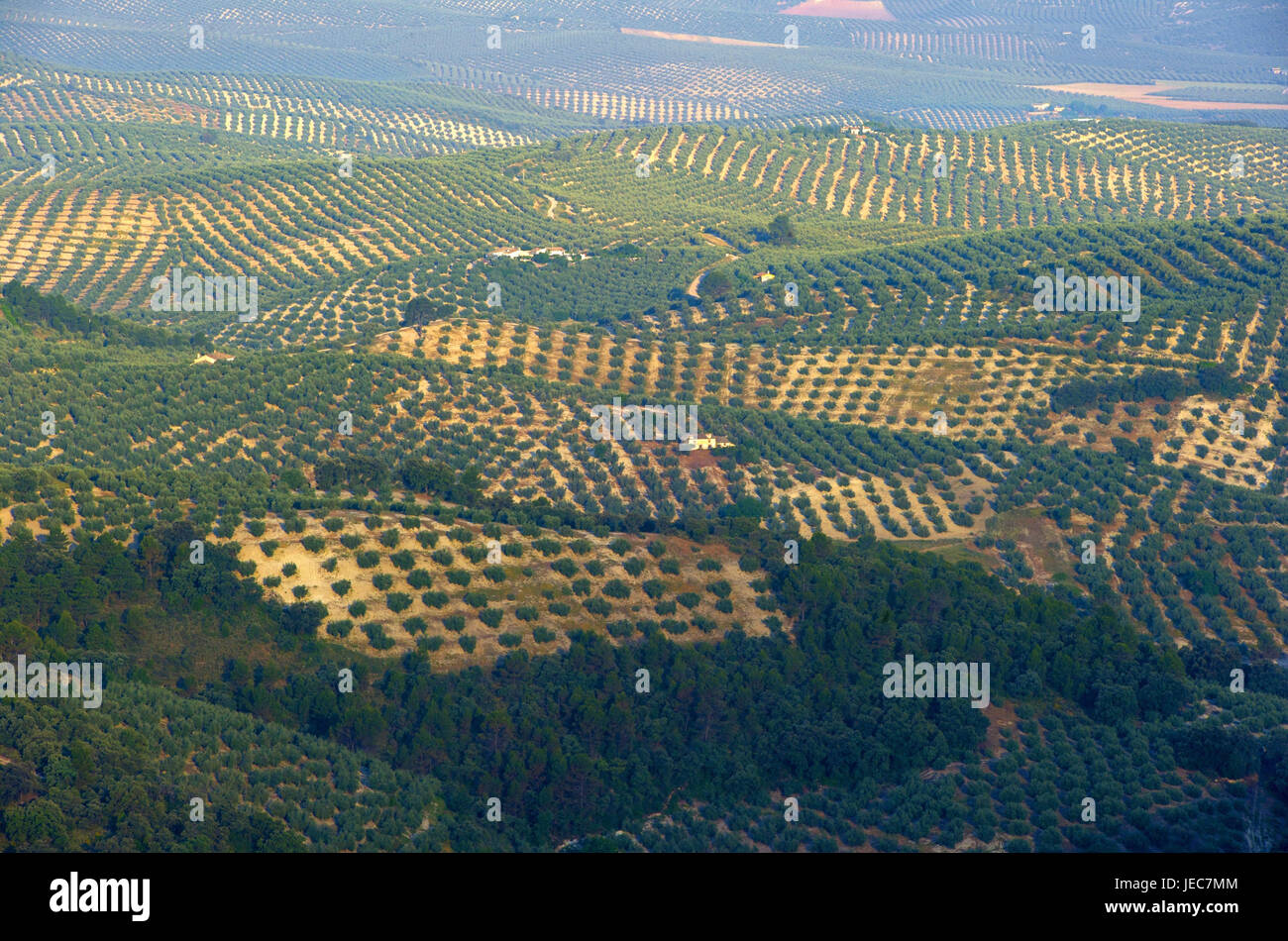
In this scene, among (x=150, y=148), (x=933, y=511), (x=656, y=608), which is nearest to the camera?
(x=656, y=608)

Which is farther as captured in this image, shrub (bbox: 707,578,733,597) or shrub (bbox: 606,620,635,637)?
shrub (bbox: 707,578,733,597)

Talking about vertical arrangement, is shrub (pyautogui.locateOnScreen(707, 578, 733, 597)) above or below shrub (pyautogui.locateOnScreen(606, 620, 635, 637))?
above

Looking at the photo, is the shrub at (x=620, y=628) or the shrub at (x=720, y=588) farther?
the shrub at (x=720, y=588)

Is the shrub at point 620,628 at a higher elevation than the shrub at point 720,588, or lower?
lower

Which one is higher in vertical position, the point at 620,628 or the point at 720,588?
the point at 720,588

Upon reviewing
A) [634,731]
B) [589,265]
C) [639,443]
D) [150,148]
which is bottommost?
[634,731]

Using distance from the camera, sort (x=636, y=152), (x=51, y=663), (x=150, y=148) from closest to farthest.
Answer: (x=51, y=663) < (x=636, y=152) < (x=150, y=148)

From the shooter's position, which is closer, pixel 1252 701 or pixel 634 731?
pixel 634 731

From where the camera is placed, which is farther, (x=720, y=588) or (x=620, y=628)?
(x=720, y=588)

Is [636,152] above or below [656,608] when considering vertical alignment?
above

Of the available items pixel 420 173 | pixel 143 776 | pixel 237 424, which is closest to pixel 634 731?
pixel 143 776

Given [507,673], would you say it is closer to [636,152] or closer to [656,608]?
[656,608]
